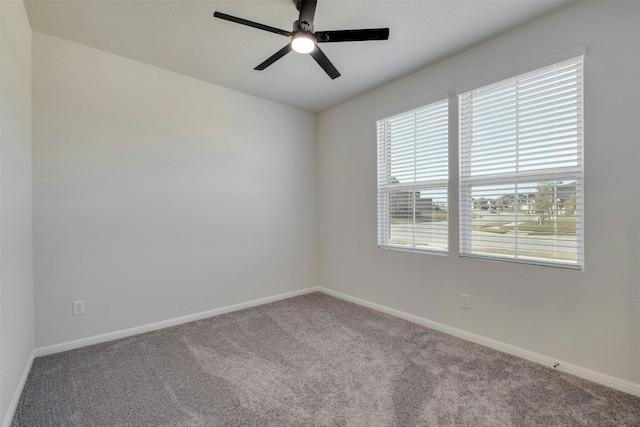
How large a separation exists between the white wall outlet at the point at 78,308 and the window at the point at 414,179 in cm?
298

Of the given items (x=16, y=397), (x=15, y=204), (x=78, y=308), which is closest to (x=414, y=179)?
(x=15, y=204)

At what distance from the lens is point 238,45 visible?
2561mm

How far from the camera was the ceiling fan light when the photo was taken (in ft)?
6.10

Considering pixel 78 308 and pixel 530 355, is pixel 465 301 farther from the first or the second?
pixel 78 308

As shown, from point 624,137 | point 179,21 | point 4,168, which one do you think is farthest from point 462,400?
point 179,21

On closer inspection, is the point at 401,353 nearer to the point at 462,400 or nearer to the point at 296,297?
the point at 462,400

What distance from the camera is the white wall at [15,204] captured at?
5.36 feet

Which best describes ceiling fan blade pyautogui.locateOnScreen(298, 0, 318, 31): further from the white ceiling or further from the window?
the window

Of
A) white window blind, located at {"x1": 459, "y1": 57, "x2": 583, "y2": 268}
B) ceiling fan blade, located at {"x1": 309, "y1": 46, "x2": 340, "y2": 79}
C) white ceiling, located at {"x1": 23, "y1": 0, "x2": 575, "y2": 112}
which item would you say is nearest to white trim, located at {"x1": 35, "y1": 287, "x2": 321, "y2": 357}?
white window blind, located at {"x1": 459, "y1": 57, "x2": 583, "y2": 268}

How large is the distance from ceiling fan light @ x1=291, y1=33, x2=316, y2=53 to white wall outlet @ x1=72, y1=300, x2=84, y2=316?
274 cm

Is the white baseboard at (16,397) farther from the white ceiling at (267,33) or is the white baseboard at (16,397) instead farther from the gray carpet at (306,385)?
the white ceiling at (267,33)

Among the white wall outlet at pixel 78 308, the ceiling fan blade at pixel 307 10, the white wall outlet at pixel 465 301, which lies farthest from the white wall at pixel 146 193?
the white wall outlet at pixel 465 301

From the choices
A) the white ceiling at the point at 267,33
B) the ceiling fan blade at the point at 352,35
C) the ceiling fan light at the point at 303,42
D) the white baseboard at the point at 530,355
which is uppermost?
the white ceiling at the point at 267,33

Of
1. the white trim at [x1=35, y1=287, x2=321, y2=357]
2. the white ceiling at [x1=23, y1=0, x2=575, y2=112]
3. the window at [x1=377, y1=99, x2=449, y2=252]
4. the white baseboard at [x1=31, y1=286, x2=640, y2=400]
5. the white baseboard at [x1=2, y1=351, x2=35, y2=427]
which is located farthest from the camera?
the window at [x1=377, y1=99, x2=449, y2=252]
